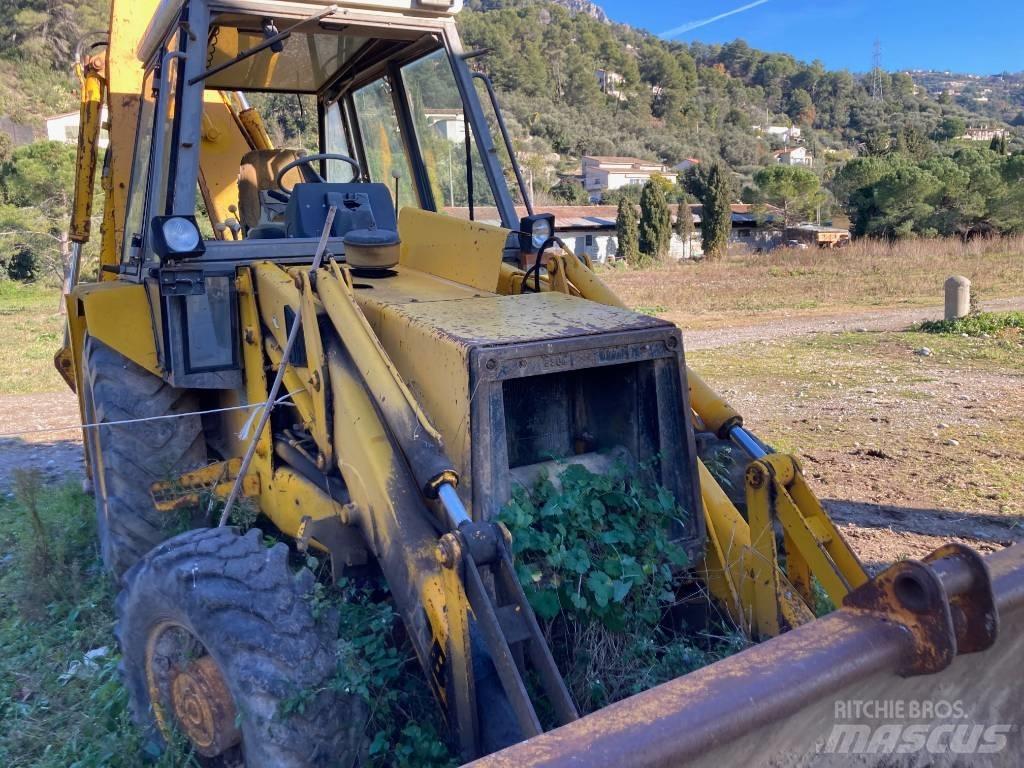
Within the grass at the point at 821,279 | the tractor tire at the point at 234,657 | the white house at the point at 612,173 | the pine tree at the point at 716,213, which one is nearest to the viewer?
the tractor tire at the point at 234,657

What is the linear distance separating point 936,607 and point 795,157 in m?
102

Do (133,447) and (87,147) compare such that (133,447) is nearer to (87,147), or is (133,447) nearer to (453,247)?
(453,247)

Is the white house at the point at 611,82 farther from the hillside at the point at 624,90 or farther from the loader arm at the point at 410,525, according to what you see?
the loader arm at the point at 410,525

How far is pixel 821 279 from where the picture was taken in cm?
2442

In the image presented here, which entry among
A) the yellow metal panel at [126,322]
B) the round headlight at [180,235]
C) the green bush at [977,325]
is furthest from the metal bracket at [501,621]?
the green bush at [977,325]

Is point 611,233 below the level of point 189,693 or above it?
above

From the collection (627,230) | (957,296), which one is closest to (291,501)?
(957,296)

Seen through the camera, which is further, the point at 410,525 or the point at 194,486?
the point at 194,486

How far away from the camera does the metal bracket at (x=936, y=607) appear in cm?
170

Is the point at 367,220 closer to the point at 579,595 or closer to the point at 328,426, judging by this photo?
the point at 328,426

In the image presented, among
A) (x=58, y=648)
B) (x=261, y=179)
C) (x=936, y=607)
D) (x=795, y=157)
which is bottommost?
(x=58, y=648)

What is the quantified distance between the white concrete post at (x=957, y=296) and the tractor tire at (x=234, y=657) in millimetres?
13706

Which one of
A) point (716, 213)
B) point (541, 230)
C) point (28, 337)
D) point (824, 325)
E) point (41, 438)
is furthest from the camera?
point (716, 213)

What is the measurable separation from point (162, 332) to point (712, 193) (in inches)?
1463
